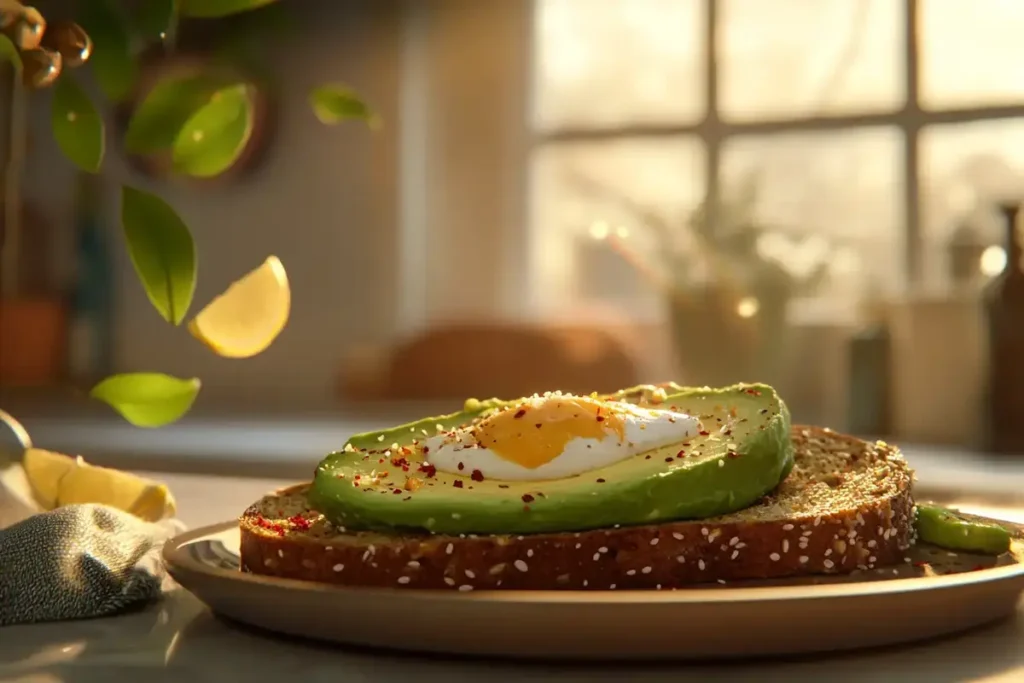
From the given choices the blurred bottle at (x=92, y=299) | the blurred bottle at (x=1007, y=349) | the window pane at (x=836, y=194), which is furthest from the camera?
the blurred bottle at (x=92, y=299)

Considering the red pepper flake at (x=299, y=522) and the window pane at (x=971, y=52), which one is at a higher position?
the window pane at (x=971, y=52)

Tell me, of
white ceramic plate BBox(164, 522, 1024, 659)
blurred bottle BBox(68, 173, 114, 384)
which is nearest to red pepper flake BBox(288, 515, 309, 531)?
white ceramic plate BBox(164, 522, 1024, 659)

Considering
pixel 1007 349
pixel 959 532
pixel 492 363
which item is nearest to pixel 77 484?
pixel 959 532

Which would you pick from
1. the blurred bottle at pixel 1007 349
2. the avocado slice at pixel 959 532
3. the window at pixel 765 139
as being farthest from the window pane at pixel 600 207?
the avocado slice at pixel 959 532

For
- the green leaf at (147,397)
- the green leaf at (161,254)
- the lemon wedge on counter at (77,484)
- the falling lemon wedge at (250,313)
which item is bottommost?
the lemon wedge on counter at (77,484)

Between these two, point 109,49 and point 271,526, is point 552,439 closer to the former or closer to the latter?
point 271,526

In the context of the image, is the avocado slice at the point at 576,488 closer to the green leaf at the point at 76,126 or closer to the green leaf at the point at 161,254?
the green leaf at the point at 161,254
